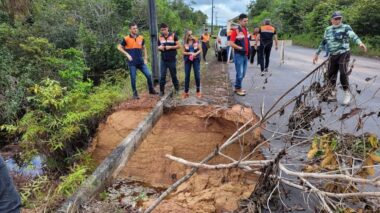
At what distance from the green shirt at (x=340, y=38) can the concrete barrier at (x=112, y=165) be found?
12.6ft

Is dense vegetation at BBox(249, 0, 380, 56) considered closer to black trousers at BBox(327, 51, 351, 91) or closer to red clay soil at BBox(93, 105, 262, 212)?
black trousers at BBox(327, 51, 351, 91)

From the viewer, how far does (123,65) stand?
15219 mm

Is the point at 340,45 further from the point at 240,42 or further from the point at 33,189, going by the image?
the point at 33,189

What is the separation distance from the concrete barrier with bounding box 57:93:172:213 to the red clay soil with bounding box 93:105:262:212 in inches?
11.1

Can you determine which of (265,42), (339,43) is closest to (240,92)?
(339,43)

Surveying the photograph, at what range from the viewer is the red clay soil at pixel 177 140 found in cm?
678

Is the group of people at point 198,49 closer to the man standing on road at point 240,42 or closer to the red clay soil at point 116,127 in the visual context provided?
the man standing on road at point 240,42

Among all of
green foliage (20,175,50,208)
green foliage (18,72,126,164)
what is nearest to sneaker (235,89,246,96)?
green foliage (18,72,126,164)

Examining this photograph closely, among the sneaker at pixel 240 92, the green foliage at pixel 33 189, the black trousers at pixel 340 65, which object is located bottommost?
the green foliage at pixel 33 189

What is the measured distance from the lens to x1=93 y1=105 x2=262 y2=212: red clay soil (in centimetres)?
678

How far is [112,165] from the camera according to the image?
555cm

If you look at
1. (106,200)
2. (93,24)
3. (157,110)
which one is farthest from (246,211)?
(93,24)

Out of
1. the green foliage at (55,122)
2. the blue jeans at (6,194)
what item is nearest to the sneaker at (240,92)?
the green foliage at (55,122)

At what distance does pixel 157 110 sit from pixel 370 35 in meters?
20.2
